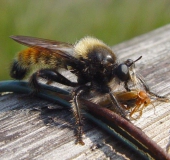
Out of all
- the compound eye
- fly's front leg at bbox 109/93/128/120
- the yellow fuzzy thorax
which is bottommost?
fly's front leg at bbox 109/93/128/120

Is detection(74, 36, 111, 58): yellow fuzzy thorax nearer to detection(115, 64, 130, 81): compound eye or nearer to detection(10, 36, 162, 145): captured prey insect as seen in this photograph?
detection(10, 36, 162, 145): captured prey insect

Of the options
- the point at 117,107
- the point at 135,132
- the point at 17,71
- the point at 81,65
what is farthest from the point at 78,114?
the point at 17,71

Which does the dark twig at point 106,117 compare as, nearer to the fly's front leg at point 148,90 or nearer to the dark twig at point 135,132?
the dark twig at point 135,132

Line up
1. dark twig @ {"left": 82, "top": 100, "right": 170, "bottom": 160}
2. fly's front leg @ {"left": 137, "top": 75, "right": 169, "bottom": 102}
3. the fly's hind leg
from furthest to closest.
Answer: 1. fly's front leg @ {"left": 137, "top": 75, "right": 169, "bottom": 102}
2. the fly's hind leg
3. dark twig @ {"left": 82, "top": 100, "right": 170, "bottom": 160}

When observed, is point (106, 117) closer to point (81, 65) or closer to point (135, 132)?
point (135, 132)

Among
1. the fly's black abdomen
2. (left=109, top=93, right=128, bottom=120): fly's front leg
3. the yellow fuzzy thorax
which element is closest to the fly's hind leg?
(left=109, top=93, right=128, bottom=120): fly's front leg

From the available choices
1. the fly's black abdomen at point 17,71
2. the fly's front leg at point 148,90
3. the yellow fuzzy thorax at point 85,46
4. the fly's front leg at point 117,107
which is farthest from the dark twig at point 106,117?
the fly's black abdomen at point 17,71

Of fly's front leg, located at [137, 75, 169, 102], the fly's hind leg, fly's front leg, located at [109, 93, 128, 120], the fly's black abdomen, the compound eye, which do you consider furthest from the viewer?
the fly's black abdomen
